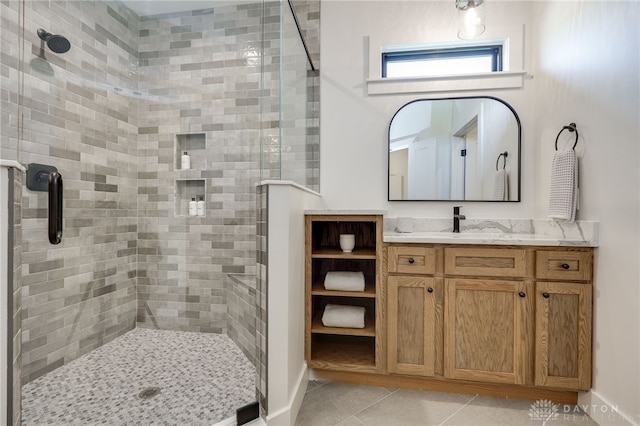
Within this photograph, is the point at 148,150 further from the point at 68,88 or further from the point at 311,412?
the point at 311,412

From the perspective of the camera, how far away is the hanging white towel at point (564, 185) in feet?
5.45

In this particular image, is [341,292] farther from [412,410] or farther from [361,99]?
[361,99]

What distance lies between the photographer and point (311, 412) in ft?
5.17

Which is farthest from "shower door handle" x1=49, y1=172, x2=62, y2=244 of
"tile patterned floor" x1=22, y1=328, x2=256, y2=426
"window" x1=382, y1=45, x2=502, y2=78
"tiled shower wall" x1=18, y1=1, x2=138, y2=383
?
"window" x1=382, y1=45, x2=502, y2=78

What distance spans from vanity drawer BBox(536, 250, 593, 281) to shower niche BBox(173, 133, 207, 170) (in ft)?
7.20

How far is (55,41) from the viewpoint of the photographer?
5.29 feet

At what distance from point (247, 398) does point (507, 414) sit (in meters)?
1.39

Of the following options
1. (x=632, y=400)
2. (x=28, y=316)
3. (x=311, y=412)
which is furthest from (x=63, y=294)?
(x=632, y=400)

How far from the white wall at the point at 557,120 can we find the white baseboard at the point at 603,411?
1 centimetres

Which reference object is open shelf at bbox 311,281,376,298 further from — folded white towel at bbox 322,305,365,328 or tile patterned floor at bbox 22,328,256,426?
tile patterned floor at bbox 22,328,256,426

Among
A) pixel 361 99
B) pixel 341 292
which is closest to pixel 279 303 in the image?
pixel 341 292

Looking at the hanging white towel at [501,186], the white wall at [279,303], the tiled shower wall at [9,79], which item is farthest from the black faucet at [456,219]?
the tiled shower wall at [9,79]

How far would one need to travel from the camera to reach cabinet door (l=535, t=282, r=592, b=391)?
61.1 inches

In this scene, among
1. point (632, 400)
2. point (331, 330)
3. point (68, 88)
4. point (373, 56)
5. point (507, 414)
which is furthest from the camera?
point (373, 56)
